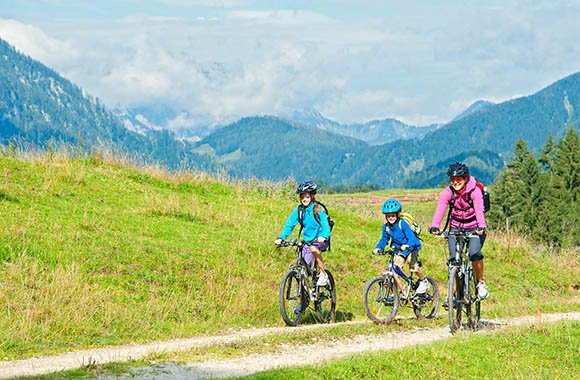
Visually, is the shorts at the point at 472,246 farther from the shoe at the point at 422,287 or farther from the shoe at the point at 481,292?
the shoe at the point at 422,287

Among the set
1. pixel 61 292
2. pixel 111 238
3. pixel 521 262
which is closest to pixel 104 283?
pixel 61 292

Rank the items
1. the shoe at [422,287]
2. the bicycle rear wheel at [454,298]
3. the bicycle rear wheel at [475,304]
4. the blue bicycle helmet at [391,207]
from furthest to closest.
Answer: the shoe at [422,287] < the blue bicycle helmet at [391,207] < the bicycle rear wheel at [475,304] < the bicycle rear wheel at [454,298]

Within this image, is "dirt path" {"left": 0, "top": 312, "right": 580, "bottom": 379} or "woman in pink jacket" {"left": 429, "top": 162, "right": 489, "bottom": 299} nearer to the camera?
"dirt path" {"left": 0, "top": 312, "right": 580, "bottom": 379}

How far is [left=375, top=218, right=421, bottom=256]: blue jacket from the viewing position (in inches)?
447

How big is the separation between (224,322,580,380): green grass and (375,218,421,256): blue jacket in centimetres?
229

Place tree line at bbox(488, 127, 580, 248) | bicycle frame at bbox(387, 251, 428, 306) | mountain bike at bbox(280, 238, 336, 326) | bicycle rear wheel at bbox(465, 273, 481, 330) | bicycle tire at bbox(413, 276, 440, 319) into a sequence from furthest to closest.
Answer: tree line at bbox(488, 127, 580, 248) → bicycle tire at bbox(413, 276, 440, 319) → bicycle frame at bbox(387, 251, 428, 306) → mountain bike at bbox(280, 238, 336, 326) → bicycle rear wheel at bbox(465, 273, 481, 330)

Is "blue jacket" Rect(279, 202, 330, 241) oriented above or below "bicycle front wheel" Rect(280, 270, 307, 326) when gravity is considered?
above

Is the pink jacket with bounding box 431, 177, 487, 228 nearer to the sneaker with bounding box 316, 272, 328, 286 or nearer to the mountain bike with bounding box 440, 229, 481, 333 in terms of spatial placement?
the mountain bike with bounding box 440, 229, 481, 333

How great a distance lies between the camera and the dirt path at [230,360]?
7.47 m

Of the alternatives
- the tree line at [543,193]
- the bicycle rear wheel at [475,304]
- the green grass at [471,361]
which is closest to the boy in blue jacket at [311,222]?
the bicycle rear wheel at [475,304]

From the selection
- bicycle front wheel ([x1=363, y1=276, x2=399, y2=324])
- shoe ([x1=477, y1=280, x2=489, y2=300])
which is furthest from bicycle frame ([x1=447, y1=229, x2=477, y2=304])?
bicycle front wheel ([x1=363, y1=276, x2=399, y2=324])

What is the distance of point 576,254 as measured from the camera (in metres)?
25.9

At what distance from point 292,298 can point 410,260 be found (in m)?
2.50

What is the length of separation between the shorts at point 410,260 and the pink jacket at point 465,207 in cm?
131
